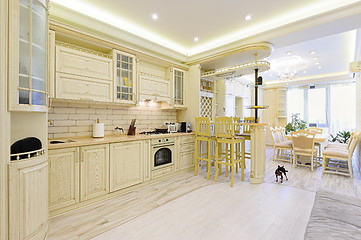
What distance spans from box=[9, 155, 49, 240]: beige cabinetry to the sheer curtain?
8539mm

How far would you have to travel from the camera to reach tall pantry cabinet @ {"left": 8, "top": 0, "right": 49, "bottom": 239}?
1443 mm

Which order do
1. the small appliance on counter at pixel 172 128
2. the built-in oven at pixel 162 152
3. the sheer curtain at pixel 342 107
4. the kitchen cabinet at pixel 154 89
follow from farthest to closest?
1. the sheer curtain at pixel 342 107
2. the small appliance on counter at pixel 172 128
3. the kitchen cabinet at pixel 154 89
4. the built-in oven at pixel 162 152

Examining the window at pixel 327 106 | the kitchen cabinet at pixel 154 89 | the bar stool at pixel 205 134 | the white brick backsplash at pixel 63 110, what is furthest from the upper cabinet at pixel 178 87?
the window at pixel 327 106

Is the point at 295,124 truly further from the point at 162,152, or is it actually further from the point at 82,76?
the point at 82,76

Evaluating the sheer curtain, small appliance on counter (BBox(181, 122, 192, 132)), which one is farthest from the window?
small appliance on counter (BBox(181, 122, 192, 132))

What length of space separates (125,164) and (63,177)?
86 centimetres

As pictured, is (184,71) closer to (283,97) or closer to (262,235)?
(262,235)

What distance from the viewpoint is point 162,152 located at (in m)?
3.45

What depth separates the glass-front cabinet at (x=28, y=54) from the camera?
56.8 inches

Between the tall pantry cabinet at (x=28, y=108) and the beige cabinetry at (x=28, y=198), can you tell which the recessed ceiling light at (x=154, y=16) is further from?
the beige cabinetry at (x=28, y=198)

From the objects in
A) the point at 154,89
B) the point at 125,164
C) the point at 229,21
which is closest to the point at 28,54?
the point at 125,164

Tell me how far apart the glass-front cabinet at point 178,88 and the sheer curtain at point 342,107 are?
6.09 meters

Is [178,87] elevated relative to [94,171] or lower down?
elevated

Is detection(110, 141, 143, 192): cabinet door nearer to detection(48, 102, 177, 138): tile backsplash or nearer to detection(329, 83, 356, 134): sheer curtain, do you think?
detection(48, 102, 177, 138): tile backsplash
